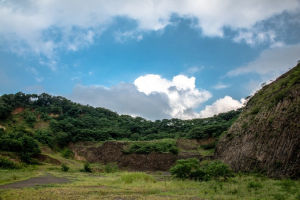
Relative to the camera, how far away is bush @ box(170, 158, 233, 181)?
19375 mm

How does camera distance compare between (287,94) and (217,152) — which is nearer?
(287,94)

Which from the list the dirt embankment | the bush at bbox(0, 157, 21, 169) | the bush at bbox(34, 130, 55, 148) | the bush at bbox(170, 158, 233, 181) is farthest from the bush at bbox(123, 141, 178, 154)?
the bush at bbox(170, 158, 233, 181)

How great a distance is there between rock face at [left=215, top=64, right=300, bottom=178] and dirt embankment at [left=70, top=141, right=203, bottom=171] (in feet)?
67.0

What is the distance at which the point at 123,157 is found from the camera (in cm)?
5244

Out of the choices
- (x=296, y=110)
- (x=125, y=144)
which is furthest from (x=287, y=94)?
(x=125, y=144)

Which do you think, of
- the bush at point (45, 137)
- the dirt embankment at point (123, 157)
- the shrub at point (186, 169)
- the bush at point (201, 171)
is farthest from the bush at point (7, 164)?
the shrub at point (186, 169)

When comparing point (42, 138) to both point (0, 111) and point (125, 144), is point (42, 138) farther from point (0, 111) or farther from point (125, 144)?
point (125, 144)

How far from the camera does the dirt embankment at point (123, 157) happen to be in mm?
49469

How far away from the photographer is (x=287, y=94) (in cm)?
2223

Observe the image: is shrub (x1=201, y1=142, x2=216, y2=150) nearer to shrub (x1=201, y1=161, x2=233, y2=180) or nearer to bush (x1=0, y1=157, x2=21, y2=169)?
shrub (x1=201, y1=161, x2=233, y2=180)

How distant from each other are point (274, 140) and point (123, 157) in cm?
3752

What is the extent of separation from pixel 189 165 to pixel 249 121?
11.4 m

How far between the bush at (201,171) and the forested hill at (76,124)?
3319cm

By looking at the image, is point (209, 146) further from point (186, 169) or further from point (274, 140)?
point (274, 140)
